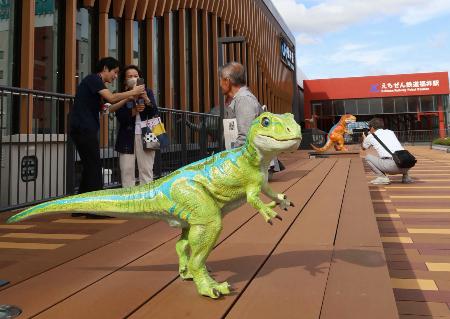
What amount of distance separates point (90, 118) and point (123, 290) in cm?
226

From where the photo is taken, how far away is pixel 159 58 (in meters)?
12.2

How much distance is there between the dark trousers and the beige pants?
0.28 m

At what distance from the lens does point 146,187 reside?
1.80 meters

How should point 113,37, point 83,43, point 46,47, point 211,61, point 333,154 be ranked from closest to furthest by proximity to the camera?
point 46,47 < point 83,43 < point 113,37 < point 333,154 < point 211,61

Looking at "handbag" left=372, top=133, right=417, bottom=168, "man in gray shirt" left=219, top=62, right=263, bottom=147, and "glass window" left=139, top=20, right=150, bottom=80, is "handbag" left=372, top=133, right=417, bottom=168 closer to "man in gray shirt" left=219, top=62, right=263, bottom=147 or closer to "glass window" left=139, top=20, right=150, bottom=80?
"man in gray shirt" left=219, top=62, right=263, bottom=147

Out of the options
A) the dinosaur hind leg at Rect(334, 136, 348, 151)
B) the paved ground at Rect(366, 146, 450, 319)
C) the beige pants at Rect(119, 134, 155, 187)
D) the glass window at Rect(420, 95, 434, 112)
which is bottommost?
the paved ground at Rect(366, 146, 450, 319)

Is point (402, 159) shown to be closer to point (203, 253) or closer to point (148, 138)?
point (148, 138)

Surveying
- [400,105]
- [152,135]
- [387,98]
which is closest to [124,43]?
[152,135]

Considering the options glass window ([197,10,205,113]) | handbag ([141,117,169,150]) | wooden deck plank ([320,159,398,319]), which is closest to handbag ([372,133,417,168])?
wooden deck plank ([320,159,398,319])

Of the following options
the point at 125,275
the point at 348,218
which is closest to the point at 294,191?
the point at 348,218

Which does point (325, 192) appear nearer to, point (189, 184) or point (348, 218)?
point (348, 218)

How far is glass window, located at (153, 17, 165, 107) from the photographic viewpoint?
1175cm

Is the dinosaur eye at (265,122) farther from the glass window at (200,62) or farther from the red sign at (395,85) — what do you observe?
the red sign at (395,85)

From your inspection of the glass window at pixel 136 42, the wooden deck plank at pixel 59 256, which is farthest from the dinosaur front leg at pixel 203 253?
the glass window at pixel 136 42
